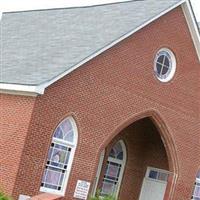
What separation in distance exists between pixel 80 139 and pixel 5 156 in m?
2.45

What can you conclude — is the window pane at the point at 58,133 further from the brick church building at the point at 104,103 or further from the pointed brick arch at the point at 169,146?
the pointed brick arch at the point at 169,146

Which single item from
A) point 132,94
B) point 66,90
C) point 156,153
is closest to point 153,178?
point 156,153

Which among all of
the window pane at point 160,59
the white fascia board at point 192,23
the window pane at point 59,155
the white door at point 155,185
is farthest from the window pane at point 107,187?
the white fascia board at point 192,23

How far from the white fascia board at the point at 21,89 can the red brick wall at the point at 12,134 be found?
0.17 metres

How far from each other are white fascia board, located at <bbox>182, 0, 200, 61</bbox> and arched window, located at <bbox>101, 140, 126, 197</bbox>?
5050 mm

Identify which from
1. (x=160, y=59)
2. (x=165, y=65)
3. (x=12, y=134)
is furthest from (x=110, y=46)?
(x=12, y=134)

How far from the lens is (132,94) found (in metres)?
21.3

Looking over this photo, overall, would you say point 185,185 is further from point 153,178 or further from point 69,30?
point 69,30

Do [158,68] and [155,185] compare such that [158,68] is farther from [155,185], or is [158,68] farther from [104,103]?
[155,185]

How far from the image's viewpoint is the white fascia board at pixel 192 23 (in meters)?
22.8

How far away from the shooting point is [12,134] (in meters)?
19.1

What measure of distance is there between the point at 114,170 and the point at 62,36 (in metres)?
5.85

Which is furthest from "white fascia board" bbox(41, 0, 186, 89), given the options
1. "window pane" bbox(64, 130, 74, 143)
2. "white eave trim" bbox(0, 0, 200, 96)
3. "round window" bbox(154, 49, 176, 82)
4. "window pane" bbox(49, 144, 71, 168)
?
"window pane" bbox(49, 144, 71, 168)

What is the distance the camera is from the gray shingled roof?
1973 cm
